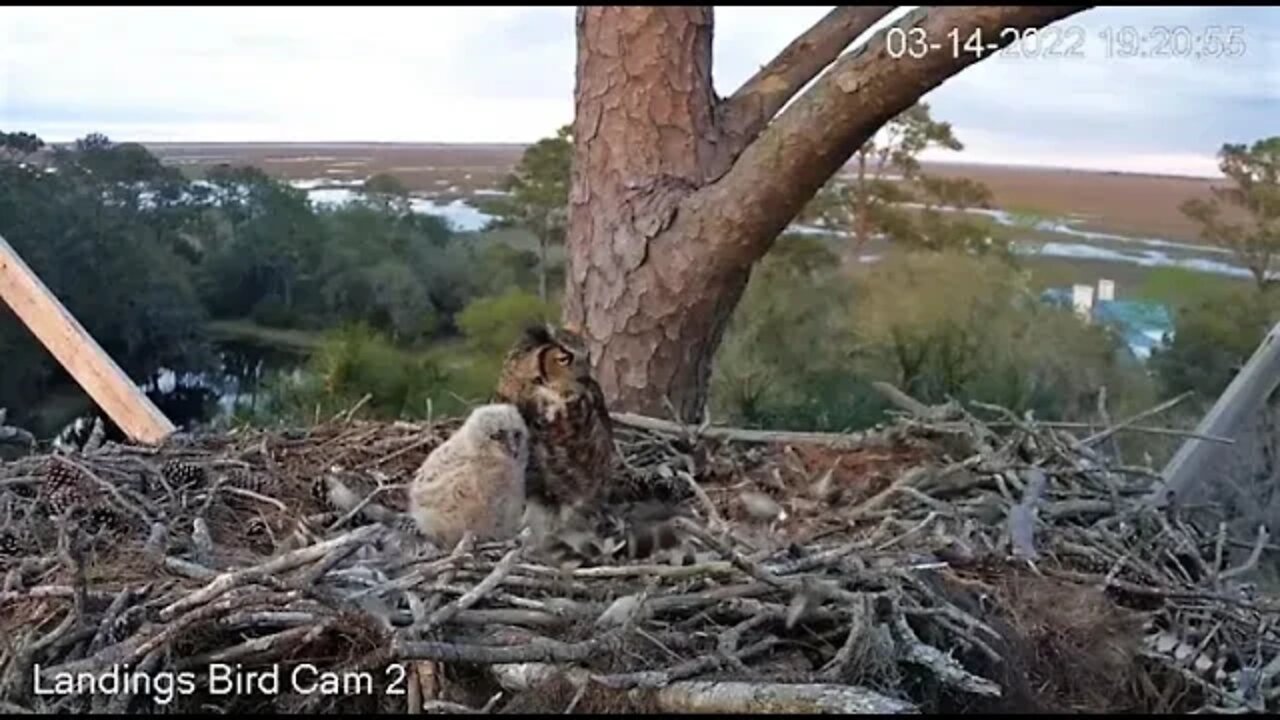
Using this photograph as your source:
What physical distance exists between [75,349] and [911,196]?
130cm

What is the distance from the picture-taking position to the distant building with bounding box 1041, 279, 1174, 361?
217 cm

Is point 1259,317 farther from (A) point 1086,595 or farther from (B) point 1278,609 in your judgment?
(A) point 1086,595

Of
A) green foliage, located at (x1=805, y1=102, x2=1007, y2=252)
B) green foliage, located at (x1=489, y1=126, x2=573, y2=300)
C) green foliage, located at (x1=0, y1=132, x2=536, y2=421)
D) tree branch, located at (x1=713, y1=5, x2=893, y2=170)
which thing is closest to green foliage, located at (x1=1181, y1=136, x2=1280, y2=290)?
green foliage, located at (x1=805, y1=102, x2=1007, y2=252)

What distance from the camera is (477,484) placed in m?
1.42

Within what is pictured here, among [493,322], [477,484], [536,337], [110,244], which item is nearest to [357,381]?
[493,322]

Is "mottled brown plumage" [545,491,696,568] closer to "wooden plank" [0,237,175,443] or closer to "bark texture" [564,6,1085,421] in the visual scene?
"bark texture" [564,6,1085,421]

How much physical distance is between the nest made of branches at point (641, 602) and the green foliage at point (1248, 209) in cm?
60

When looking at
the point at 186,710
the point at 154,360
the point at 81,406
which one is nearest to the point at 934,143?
the point at 154,360

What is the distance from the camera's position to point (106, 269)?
217cm

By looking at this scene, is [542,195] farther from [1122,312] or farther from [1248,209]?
[1248,209]

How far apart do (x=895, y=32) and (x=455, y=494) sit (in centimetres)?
78

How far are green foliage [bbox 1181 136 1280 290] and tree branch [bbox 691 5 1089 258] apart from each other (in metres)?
0.62

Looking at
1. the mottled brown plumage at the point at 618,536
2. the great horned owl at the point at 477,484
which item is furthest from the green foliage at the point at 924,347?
the great horned owl at the point at 477,484

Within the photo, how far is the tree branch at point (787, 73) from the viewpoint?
6.64ft
